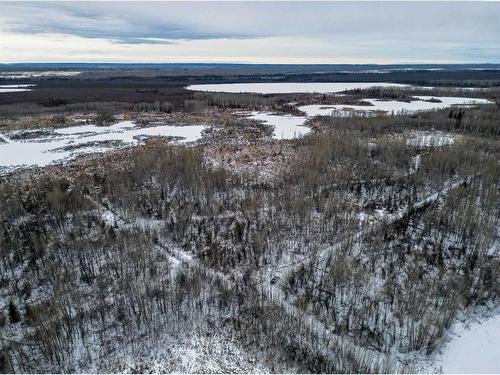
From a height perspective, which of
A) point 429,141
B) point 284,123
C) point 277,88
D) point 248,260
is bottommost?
point 248,260

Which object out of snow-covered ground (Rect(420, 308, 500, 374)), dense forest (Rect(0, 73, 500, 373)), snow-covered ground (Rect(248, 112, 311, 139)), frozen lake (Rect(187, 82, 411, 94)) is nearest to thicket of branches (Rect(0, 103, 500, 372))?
dense forest (Rect(0, 73, 500, 373))

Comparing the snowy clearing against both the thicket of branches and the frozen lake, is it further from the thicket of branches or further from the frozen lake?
the frozen lake

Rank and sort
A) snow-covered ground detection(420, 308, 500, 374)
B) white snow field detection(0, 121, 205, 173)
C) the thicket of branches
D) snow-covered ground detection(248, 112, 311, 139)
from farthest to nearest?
snow-covered ground detection(248, 112, 311, 139) → white snow field detection(0, 121, 205, 173) → the thicket of branches → snow-covered ground detection(420, 308, 500, 374)

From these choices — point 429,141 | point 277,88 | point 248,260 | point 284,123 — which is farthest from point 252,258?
point 277,88

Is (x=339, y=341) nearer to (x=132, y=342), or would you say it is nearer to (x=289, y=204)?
(x=132, y=342)

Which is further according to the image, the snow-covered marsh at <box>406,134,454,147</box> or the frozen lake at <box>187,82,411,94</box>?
the frozen lake at <box>187,82,411,94</box>

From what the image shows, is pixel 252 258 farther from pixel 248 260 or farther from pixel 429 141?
pixel 429 141
